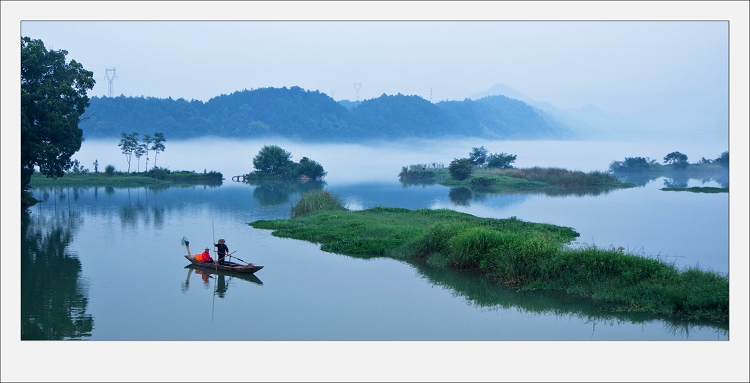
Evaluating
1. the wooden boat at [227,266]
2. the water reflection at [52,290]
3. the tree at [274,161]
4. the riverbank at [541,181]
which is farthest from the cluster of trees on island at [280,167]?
the wooden boat at [227,266]

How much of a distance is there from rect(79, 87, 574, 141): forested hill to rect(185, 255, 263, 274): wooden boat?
67653 millimetres

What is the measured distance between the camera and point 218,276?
43.0ft

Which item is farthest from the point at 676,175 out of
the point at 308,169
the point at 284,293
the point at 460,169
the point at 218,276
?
the point at 284,293

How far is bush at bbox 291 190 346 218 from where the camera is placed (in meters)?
23.0

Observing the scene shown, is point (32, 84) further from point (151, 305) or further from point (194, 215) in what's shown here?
point (151, 305)

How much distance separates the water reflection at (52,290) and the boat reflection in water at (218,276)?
2.08 meters

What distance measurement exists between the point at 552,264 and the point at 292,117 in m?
78.1

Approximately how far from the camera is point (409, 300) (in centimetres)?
1130

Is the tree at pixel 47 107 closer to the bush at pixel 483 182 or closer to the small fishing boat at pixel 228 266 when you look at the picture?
the small fishing boat at pixel 228 266

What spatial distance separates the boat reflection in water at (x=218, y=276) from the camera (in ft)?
40.3

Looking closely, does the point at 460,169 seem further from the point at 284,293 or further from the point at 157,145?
the point at 284,293

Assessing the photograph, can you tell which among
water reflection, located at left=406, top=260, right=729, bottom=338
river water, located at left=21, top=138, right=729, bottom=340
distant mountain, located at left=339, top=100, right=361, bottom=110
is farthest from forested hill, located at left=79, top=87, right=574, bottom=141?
water reflection, located at left=406, top=260, right=729, bottom=338

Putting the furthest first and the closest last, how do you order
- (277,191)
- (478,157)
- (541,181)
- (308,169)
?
(478,157), (308,169), (541,181), (277,191)

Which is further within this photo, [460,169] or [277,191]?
[460,169]
